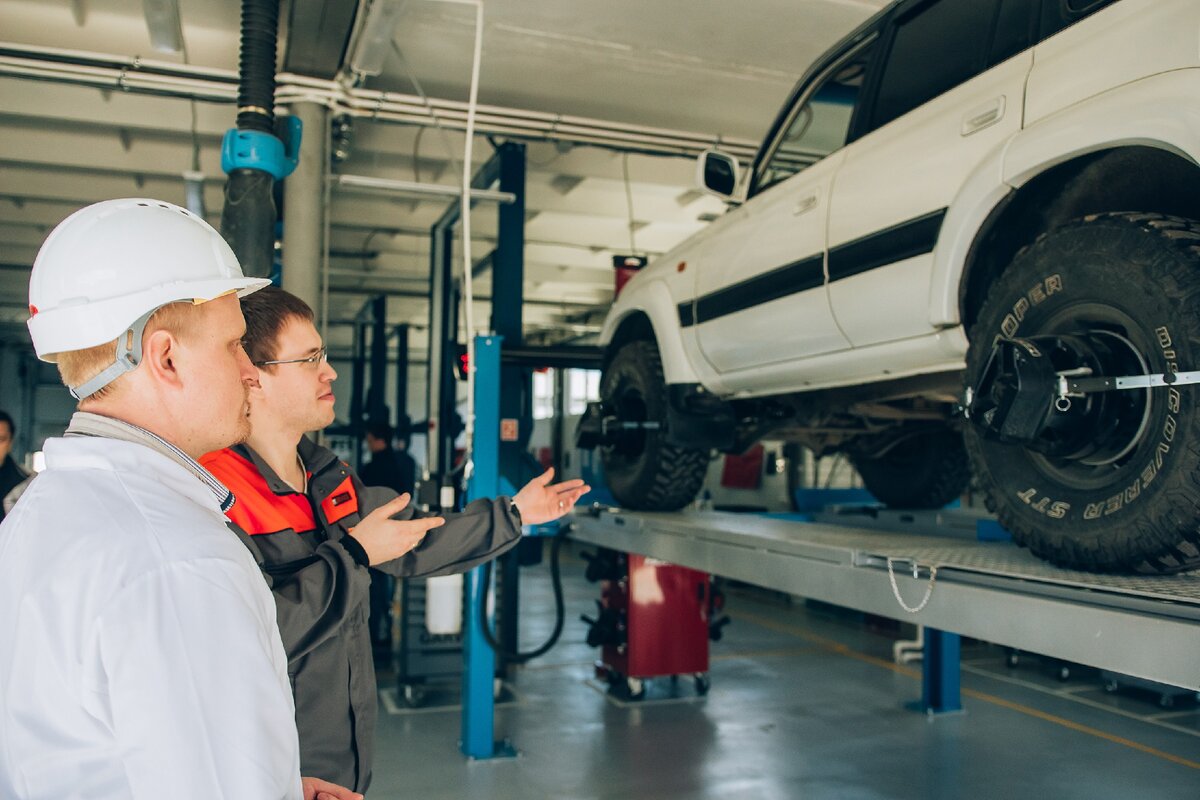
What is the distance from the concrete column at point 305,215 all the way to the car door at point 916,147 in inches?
127

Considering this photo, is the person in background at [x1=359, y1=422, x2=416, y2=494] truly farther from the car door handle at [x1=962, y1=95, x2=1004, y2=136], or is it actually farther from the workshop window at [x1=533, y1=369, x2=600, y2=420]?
the workshop window at [x1=533, y1=369, x2=600, y2=420]

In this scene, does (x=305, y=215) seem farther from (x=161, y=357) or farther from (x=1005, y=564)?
(x=161, y=357)

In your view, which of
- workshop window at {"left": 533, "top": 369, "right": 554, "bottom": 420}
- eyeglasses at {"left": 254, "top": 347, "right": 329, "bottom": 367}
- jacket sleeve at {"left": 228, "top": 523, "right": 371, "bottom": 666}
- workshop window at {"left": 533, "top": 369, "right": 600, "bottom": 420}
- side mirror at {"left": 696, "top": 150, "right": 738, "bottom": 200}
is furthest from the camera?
workshop window at {"left": 533, "top": 369, "right": 554, "bottom": 420}

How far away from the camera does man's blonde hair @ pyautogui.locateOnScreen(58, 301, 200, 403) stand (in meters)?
1.14

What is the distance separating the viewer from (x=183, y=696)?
0.93 metres

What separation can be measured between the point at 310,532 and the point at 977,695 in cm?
605

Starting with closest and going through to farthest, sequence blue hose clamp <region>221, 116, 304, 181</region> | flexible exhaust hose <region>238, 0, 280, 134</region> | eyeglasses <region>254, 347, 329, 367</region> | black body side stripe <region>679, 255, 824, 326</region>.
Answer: eyeglasses <region>254, 347, 329, 367</region>
black body side stripe <region>679, 255, 824, 326</region>
blue hose clamp <region>221, 116, 304, 181</region>
flexible exhaust hose <region>238, 0, 280, 134</region>

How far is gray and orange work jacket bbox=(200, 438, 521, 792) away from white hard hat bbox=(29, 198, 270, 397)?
2.03ft

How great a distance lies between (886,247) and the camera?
289 cm

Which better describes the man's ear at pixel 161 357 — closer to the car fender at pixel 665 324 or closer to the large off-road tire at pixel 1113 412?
the large off-road tire at pixel 1113 412

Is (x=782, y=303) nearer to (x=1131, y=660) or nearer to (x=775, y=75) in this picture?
(x=1131, y=660)

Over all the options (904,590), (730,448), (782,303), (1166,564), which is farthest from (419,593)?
(1166,564)

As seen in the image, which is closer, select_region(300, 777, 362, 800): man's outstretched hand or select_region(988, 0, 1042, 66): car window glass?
select_region(300, 777, 362, 800): man's outstretched hand

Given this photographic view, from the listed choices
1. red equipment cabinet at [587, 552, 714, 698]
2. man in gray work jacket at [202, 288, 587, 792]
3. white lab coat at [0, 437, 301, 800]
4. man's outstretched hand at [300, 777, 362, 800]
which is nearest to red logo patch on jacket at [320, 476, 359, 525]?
man in gray work jacket at [202, 288, 587, 792]
